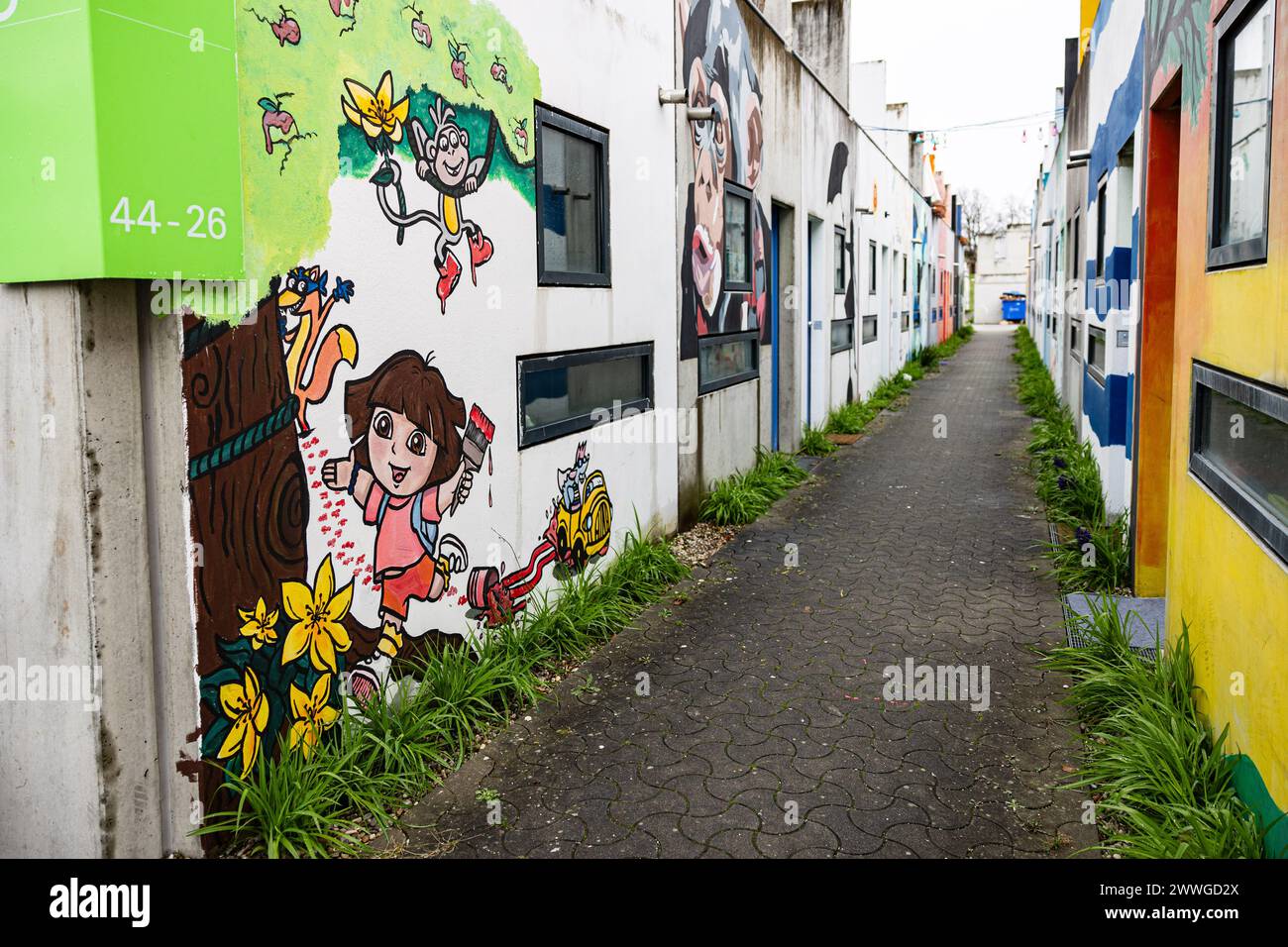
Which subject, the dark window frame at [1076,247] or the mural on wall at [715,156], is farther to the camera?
the dark window frame at [1076,247]

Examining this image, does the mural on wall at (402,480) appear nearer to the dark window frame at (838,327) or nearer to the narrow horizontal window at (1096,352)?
the narrow horizontal window at (1096,352)

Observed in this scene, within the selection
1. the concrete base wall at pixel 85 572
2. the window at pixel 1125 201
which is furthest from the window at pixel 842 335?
the concrete base wall at pixel 85 572

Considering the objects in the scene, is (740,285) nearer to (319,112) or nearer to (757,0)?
(757,0)

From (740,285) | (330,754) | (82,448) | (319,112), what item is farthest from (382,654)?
(740,285)

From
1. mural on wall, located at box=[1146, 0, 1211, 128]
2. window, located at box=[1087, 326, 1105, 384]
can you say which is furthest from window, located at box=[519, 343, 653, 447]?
window, located at box=[1087, 326, 1105, 384]

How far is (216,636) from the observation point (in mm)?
3203

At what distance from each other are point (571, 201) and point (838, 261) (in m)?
8.62

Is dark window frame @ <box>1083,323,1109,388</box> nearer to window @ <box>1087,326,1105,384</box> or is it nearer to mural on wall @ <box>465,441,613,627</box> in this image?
window @ <box>1087,326,1105,384</box>

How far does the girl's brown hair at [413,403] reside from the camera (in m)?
3.86

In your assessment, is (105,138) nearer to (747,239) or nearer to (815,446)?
(747,239)

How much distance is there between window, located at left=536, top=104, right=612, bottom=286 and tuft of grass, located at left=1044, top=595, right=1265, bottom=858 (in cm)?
321

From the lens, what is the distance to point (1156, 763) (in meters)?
3.60

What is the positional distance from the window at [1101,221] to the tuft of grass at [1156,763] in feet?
14.9

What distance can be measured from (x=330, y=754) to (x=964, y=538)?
5.32 metres
